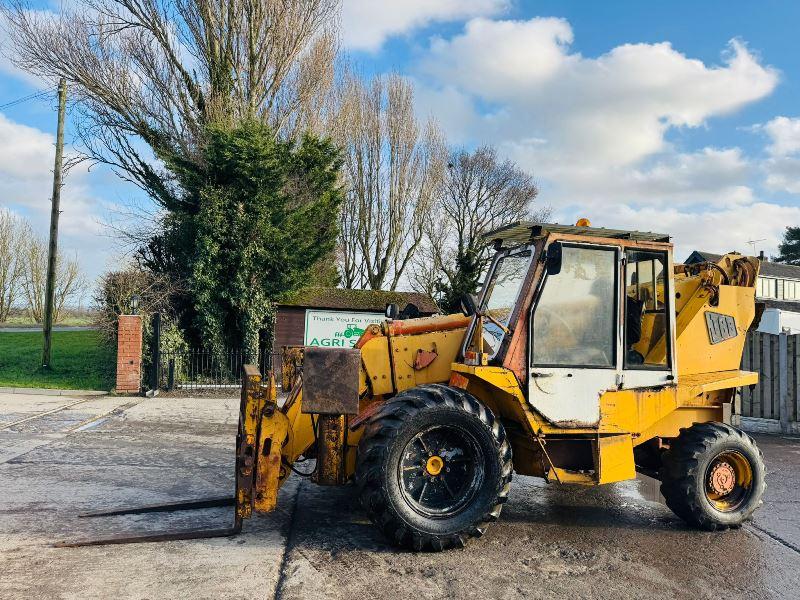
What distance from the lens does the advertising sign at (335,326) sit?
663 inches

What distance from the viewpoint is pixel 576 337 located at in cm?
528

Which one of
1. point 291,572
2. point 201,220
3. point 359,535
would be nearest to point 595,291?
point 359,535

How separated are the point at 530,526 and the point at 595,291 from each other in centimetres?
215

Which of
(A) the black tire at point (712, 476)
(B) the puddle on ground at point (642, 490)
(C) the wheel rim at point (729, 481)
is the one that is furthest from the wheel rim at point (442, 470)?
(B) the puddle on ground at point (642, 490)

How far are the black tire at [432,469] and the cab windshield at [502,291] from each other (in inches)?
27.2

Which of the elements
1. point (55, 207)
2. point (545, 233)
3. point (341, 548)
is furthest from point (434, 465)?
point (55, 207)

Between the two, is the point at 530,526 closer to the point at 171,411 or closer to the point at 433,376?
the point at 433,376

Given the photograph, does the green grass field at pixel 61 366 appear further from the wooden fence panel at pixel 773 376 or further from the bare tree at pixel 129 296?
the wooden fence panel at pixel 773 376

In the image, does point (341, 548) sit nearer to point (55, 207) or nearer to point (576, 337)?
point (576, 337)

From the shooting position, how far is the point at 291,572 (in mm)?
4211

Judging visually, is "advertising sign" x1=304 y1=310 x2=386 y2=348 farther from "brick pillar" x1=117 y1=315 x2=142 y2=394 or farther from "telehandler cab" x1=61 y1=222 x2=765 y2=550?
"telehandler cab" x1=61 y1=222 x2=765 y2=550

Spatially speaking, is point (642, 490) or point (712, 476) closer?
point (712, 476)

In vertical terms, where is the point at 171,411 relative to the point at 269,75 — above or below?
below

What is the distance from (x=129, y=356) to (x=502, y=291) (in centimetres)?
1085
